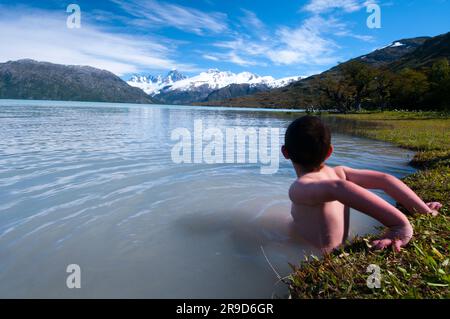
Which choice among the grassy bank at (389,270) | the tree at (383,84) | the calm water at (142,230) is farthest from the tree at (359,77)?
the grassy bank at (389,270)

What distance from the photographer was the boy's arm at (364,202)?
148 inches

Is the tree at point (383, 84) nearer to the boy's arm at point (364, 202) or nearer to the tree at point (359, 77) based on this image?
the tree at point (359, 77)

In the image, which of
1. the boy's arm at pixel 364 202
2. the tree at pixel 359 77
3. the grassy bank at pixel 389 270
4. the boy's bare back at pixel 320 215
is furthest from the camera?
the tree at pixel 359 77

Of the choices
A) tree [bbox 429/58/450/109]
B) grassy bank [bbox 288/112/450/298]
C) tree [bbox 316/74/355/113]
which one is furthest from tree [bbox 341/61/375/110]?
grassy bank [bbox 288/112/450/298]

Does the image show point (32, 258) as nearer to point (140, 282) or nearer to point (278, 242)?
point (140, 282)

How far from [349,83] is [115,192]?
101 meters

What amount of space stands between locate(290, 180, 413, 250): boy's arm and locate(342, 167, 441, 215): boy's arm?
714 millimetres

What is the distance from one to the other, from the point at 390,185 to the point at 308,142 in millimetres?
1508

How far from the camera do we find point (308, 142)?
406cm

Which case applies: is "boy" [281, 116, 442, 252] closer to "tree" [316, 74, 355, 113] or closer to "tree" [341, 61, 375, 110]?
"tree" [341, 61, 375, 110]

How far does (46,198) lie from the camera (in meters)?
7.18

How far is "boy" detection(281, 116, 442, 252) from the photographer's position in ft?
12.5

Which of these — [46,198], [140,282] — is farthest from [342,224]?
[46,198]

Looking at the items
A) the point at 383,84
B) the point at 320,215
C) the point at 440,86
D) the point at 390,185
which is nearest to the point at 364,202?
the point at 320,215
